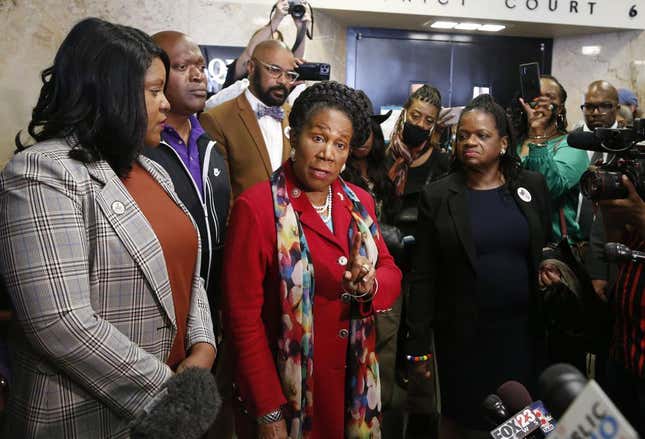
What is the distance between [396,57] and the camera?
6633 millimetres

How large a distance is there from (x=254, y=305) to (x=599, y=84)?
296 centimetres

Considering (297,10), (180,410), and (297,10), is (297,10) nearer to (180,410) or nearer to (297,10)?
(297,10)

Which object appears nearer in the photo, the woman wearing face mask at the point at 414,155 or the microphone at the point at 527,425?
the microphone at the point at 527,425

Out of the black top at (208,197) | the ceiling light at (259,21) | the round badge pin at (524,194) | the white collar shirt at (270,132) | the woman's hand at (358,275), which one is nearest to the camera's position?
the woman's hand at (358,275)

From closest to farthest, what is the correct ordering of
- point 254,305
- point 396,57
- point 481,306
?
point 254,305 → point 481,306 → point 396,57

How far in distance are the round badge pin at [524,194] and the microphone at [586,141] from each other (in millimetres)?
383

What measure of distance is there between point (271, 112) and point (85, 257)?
1809 millimetres

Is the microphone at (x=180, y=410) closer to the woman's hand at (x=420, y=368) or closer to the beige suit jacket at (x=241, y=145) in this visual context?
the woman's hand at (x=420, y=368)

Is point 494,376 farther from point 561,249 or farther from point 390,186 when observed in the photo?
point 390,186

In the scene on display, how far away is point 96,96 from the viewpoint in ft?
4.39

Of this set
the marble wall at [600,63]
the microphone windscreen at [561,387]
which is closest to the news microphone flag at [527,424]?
the microphone windscreen at [561,387]

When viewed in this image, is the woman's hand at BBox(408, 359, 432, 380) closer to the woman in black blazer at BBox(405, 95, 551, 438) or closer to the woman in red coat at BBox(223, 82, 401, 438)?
the woman in black blazer at BBox(405, 95, 551, 438)

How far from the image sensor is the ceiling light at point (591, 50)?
6.56 meters

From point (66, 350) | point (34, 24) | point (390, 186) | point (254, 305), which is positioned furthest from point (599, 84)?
point (34, 24)
